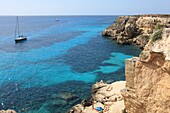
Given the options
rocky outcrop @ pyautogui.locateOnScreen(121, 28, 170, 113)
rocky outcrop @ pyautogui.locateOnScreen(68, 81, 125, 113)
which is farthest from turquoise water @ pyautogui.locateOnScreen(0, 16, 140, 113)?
rocky outcrop @ pyautogui.locateOnScreen(121, 28, 170, 113)

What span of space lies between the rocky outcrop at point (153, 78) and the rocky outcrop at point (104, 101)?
916 cm

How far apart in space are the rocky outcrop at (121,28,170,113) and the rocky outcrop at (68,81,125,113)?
30.1ft

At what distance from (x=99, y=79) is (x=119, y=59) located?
15462 millimetres

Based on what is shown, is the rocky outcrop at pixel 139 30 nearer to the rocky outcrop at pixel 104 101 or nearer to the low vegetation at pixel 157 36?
the rocky outcrop at pixel 104 101

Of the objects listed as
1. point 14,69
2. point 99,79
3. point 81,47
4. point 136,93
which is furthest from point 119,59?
point 136,93

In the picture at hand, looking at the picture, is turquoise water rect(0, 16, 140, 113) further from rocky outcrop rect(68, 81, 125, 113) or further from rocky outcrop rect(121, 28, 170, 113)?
rocky outcrop rect(121, 28, 170, 113)

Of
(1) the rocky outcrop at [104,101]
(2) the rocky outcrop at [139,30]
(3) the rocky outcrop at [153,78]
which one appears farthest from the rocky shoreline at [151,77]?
(2) the rocky outcrop at [139,30]

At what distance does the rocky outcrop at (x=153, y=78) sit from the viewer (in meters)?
13.8

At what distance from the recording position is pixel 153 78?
1458 cm

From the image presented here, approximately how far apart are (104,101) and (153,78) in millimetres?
15481

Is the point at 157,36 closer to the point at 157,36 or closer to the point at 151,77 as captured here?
the point at 157,36

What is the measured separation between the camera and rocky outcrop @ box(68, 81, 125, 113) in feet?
86.0

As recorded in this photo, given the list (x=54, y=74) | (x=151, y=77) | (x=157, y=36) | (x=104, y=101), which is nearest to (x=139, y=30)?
(x=54, y=74)

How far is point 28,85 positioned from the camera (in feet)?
123
